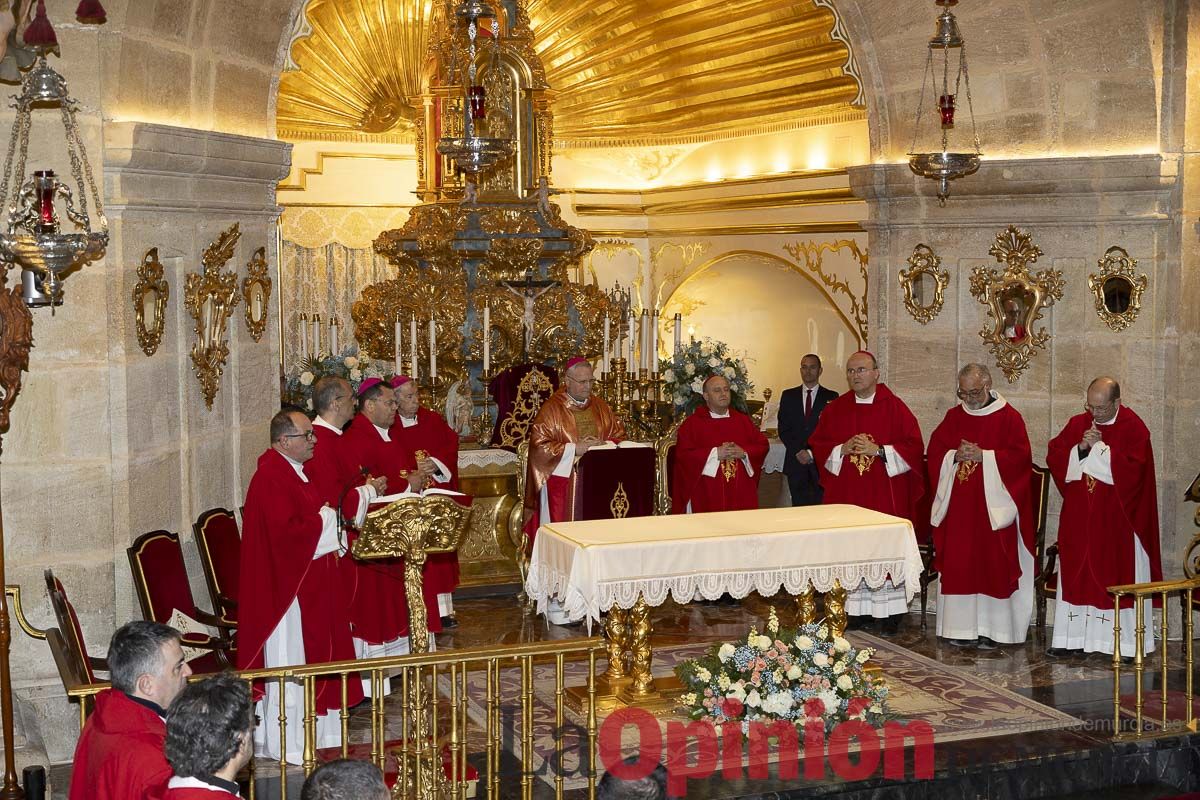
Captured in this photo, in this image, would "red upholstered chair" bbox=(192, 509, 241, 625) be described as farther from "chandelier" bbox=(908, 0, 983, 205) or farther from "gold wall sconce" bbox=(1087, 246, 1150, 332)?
"gold wall sconce" bbox=(1087, 246, 1150, 332)

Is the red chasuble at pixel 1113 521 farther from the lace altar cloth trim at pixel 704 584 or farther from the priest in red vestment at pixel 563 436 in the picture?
the priest in red vestment at pixel 563 436

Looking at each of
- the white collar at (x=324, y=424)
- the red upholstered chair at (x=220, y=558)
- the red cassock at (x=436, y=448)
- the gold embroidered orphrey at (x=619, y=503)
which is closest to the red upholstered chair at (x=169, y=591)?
the red upholstered chair at (x=220, y=558)

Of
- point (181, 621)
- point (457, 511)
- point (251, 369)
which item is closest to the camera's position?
point (457, 511)

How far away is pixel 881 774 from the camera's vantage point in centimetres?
698

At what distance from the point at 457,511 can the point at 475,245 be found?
256 inches

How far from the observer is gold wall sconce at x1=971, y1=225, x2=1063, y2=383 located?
1002cm

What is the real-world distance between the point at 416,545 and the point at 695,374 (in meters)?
5.40

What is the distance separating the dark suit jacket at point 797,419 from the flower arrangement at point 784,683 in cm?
464

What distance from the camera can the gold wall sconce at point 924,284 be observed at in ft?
34.2

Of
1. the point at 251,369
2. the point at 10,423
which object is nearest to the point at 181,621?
the point at 10,423

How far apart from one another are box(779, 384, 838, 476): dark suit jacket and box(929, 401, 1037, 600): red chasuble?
8.31 ft

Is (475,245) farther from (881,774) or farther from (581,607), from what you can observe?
(881,774)

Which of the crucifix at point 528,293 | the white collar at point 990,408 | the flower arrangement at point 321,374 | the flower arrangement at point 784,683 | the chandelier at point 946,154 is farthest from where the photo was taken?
the crucifix at point 528,293

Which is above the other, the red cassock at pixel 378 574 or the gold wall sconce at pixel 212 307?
the gold wall sconce at pixel 212 307
